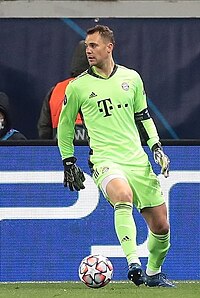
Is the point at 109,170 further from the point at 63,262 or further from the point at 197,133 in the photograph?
the point at 197,133

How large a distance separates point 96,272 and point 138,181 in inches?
33.6

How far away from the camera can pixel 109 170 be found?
10.2m

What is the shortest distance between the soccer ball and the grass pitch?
0.14 metres

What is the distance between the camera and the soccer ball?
10031 mm

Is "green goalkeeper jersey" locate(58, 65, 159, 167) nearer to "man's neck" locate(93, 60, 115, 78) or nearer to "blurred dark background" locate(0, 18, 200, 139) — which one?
"man's neck" locate(93, 60, 115, 78)

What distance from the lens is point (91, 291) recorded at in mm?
10680

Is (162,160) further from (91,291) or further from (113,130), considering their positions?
(91,291)

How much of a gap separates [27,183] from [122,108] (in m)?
1.96

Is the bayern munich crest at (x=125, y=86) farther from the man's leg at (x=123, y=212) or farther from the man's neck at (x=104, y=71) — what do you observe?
the man's leg at (x=123, y=212)

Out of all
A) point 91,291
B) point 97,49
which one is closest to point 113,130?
point 97,49

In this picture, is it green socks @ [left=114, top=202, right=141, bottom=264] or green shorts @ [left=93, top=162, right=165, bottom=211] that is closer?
green socks @ [left=114, top=202, right=141, bottom=264]

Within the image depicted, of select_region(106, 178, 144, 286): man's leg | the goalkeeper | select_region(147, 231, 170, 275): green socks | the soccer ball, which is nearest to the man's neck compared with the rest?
the goalkeeper

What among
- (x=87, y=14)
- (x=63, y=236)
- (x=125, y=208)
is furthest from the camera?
(x=87, y=14)

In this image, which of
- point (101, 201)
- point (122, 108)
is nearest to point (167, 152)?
point (101, 201)
